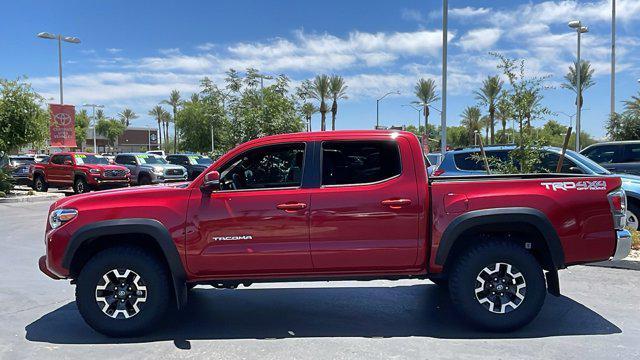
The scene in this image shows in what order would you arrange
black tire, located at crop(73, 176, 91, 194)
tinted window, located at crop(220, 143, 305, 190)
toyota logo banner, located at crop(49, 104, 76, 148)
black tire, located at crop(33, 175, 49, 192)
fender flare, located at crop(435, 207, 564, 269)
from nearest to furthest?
fender flare, located at crop(435, 207, 564, 269) → tinted window, located at crop(220, 143, 305, 190) → black tire, located at crop(73, 176, 91, 194) → black tire, located at crop(33, 175, 49, 192) → toyota logo banner, located at crop(49, 104, 76, 148)

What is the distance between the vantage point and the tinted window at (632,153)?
12297mm

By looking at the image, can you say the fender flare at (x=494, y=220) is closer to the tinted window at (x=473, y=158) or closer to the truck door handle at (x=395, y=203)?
the truck door handle at (x=395, y=203)

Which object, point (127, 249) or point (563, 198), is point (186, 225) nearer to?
point (127, 249)

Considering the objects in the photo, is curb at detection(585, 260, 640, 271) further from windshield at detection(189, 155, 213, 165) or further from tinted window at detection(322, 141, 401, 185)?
windshield at detection(189, 155, 213, 165)

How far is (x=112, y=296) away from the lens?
192 inches

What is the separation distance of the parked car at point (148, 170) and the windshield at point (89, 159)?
5.13 feet

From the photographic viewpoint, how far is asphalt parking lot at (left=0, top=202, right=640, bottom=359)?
14.8 ft

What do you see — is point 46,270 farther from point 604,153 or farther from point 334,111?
point 334,111

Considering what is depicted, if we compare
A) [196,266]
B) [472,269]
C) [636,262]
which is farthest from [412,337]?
[636,262]

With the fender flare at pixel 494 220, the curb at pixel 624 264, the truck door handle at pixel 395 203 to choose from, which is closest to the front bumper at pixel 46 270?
the truck door handle at pixel 395 203

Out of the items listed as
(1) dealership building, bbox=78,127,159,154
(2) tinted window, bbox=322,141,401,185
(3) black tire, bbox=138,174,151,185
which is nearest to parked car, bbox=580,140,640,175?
(2) tinted window, bbox=322,141,401,185

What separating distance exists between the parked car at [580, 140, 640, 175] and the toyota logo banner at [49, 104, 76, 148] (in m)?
23.5

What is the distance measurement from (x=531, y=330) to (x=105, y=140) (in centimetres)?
11266

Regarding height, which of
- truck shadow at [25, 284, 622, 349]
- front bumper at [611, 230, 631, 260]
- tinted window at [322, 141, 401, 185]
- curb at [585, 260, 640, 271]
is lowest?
truck shadow at [25, 284, 622, 349]
